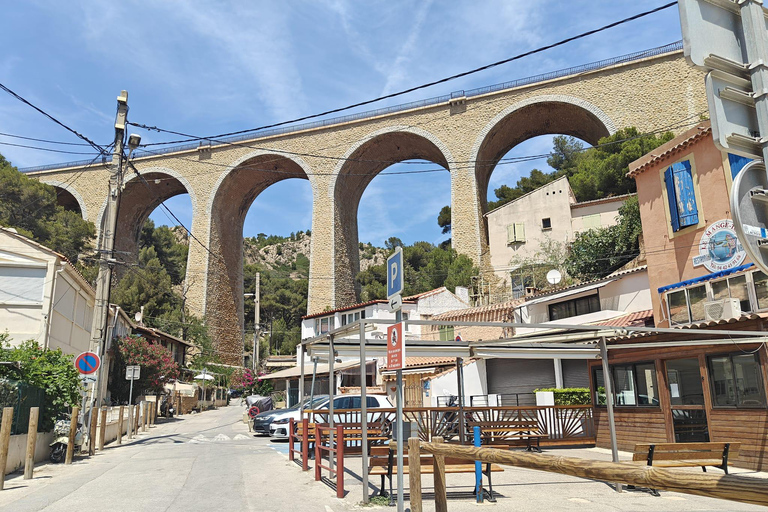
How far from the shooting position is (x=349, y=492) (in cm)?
822

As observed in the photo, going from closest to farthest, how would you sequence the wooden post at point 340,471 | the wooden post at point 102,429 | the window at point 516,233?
the wooden post at point 340,471, the wooden post at point 102,429, the window at point 516,233

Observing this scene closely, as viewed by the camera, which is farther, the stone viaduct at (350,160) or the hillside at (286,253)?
the hillside at (286,253)

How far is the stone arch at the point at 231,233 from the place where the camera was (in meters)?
46.2

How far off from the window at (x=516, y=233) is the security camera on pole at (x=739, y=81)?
101ft

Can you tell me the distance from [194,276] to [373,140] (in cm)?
1815

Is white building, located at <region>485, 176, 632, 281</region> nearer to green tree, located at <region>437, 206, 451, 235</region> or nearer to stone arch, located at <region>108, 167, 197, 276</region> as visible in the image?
green tree, located at <region>437, 206, 451, 235</region>

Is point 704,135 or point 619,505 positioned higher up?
point 704,135

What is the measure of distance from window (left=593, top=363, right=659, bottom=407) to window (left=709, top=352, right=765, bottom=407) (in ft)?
4.63

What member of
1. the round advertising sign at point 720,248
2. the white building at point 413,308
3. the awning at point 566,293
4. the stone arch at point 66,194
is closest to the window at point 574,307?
the awning at point 566,293

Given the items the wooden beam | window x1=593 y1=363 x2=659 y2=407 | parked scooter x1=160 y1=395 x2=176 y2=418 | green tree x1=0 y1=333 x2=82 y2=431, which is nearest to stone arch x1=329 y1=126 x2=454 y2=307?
parked scooter x1=160 y1=395 x2=176 y2=418

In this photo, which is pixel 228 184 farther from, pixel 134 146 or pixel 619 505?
pixel 619 505

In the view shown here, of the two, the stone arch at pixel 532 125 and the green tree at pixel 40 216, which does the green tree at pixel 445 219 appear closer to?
the stone arch at pixel 532 125

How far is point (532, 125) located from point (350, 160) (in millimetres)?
13991

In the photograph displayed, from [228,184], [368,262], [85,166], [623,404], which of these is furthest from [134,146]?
[368,262]
